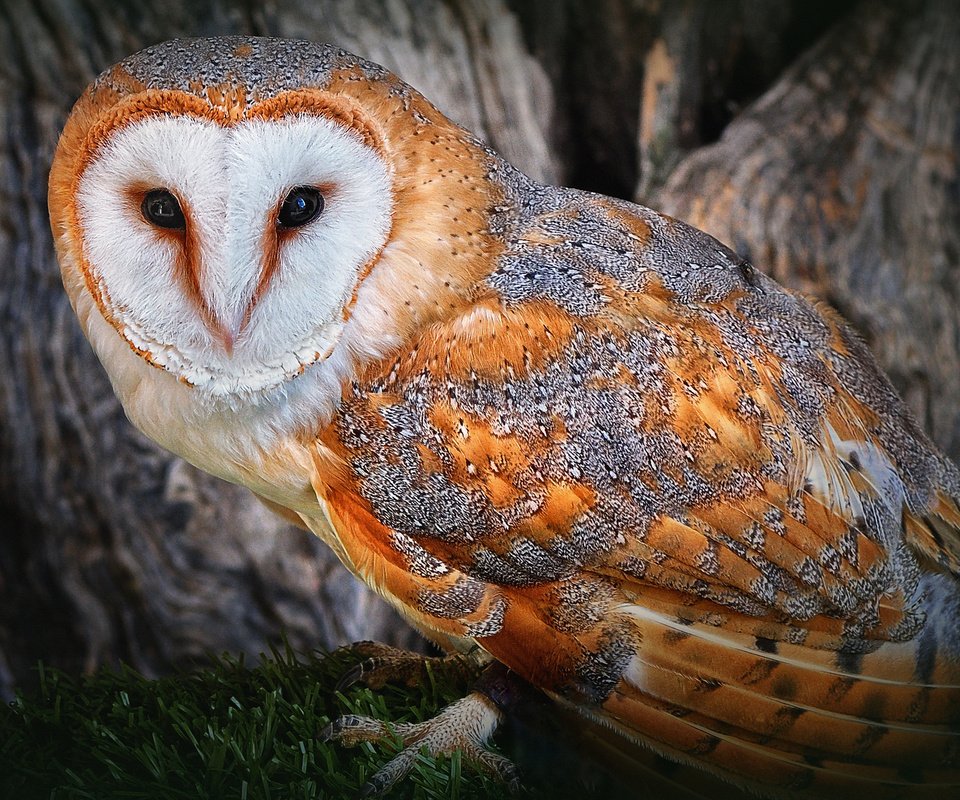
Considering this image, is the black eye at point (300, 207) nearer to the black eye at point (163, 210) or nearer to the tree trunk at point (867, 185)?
the black eye at point (163, 210)

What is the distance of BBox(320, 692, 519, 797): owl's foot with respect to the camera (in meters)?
1.18

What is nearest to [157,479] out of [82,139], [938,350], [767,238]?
[82,139]

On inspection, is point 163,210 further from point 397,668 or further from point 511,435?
point 397,668

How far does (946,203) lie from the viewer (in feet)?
6.55

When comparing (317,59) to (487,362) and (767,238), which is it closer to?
(487,362)

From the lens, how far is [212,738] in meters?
1.25

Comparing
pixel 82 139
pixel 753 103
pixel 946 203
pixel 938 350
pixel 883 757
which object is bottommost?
pixel 883 757

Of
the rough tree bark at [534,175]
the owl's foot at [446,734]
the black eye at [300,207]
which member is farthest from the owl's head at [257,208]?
the rough tree bark at [534,175]

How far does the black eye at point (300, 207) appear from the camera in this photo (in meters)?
1.02

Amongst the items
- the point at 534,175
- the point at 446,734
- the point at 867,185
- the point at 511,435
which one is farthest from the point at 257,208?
the point at 867,185

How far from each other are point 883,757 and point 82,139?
1.19 metres

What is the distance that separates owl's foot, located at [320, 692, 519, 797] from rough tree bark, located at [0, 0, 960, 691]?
0.86m

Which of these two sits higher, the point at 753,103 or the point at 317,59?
the point at 317,59

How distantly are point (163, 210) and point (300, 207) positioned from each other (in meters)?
0.15
